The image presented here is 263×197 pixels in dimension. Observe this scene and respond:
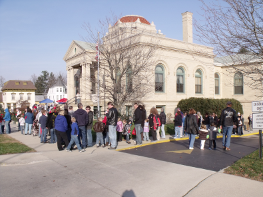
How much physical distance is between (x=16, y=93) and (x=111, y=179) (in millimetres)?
66768

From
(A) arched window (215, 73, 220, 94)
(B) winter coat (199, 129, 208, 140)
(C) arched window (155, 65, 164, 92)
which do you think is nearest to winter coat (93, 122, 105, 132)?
(B) winter coat (199, 129, 208, 140)

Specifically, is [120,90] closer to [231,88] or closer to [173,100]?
[173,100]

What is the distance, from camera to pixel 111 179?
6.07 metres

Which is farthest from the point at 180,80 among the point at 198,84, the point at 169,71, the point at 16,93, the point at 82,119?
the point at 16,93

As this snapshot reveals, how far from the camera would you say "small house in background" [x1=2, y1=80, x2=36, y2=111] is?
63963mm

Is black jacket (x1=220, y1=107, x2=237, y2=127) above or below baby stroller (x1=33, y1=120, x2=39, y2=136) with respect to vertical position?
above

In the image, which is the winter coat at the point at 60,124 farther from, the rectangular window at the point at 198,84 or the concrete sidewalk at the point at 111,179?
the rectangular window at the point at 198,84

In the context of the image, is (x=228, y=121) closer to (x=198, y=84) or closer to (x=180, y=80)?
(x=180, y=80)

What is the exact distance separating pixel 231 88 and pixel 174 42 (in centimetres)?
1138

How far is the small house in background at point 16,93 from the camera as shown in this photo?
63963mm

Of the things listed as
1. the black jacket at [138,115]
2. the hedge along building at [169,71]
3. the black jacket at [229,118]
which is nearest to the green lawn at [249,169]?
the black jacket at [229,118]

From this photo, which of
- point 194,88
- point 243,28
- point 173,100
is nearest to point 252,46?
point 243,28

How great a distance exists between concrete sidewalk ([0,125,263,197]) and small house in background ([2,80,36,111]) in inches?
2431

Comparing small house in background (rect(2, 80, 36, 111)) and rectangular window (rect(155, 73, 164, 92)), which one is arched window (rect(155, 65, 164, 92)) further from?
small house in background (rect(2, 80, 36, 111))
